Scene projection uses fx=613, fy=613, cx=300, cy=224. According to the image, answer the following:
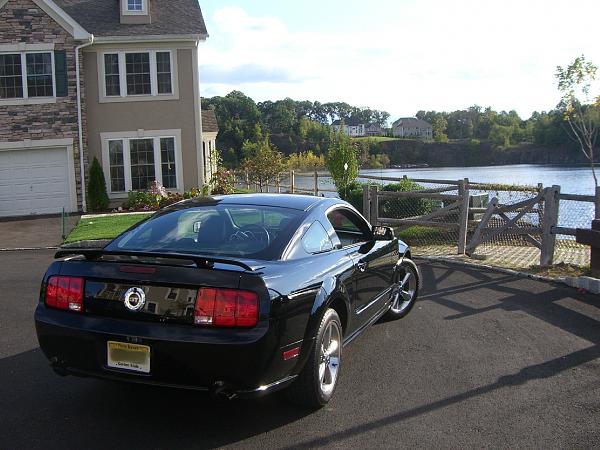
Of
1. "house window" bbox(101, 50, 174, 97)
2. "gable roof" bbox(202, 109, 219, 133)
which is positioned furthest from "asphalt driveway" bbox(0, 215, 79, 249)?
"gable roof" bbox(202, 109, 219, 133)

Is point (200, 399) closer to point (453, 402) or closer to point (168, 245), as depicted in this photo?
point (168, 245)

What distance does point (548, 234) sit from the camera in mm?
9781

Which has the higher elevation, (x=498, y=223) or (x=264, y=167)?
(x=264, y=167)

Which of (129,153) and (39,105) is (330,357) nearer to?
(129,153)

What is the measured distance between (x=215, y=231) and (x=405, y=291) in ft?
9.47

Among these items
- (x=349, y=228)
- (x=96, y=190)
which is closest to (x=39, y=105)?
(x=96, y=190)

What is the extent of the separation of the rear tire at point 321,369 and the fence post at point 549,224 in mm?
6166

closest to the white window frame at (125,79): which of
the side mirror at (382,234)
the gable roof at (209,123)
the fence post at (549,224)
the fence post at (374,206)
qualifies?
the gable roof at (209,123)

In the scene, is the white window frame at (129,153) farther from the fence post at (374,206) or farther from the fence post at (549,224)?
the fence post at (549,224)

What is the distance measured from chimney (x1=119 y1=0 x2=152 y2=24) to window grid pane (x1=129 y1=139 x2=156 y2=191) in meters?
4.08

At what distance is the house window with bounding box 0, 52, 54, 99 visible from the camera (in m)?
19.4

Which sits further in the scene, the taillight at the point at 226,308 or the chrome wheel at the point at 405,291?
the chrome wheel at the point at 405,291

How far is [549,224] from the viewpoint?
9828 millimetres

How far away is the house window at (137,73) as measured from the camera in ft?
66.6
